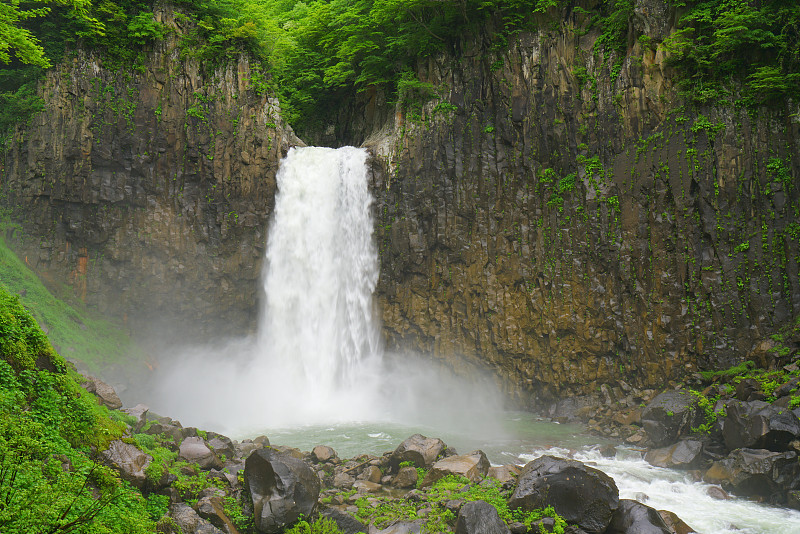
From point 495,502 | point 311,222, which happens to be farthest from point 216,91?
point 495,502

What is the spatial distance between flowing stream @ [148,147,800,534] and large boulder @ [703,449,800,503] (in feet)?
17.8

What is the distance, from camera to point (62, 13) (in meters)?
19.0

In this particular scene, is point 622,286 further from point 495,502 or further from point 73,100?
point 73,100

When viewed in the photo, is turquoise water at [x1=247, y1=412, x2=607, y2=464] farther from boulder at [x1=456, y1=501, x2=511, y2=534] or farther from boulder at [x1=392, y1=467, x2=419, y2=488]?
boulder at [x1=456, y1=501, x2=511, y2=534]

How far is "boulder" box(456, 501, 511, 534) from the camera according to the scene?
691 cm

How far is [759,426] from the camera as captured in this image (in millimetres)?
10391

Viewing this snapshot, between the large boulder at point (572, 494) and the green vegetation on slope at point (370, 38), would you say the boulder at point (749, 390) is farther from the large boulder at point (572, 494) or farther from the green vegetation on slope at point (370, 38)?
the green vegetation on slope at point (370, 38)

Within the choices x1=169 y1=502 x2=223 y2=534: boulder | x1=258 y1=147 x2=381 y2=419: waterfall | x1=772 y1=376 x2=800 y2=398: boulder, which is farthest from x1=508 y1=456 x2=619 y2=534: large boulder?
x1=258 y1=147 x2=381 y2=419: waterfall

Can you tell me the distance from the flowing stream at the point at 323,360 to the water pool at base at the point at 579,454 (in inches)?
8.3

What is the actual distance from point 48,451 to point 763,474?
39.7 feet

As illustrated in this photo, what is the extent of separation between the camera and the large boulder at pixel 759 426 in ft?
33.0

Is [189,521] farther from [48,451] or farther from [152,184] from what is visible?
[152,184]

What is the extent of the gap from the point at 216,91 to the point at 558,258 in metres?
15.7

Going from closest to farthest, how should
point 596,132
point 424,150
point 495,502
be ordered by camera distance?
point 495,502, point 596,132, point 424,150
